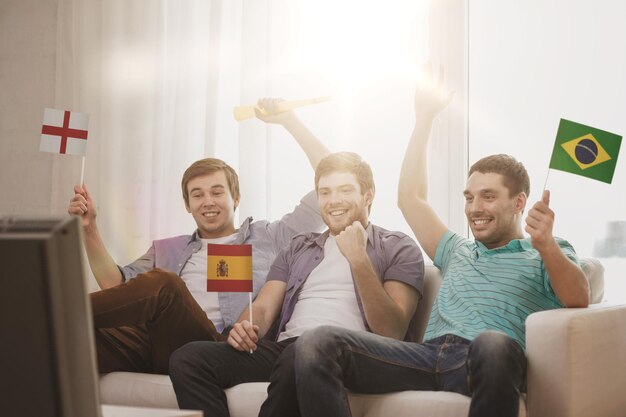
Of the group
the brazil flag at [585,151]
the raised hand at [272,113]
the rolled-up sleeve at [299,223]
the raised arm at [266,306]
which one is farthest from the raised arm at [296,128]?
the brazil flag at [585,151]

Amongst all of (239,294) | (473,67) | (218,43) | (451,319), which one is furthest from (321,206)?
(218,43)

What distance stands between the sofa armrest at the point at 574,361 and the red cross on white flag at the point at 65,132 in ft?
5.61

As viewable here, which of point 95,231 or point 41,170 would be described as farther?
point 41,170

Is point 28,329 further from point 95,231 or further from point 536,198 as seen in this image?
point 536,198

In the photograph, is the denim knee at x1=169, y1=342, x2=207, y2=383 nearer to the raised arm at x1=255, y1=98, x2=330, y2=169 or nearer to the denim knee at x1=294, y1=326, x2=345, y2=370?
the denim knee at x1=294, y1=326, x2=345, y2=370

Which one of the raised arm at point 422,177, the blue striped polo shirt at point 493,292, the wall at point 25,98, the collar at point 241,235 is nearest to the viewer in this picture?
the blue striped polo shirt at point 493,292

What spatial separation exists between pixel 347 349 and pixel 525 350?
0.46 m

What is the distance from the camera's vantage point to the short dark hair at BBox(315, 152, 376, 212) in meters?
2.67

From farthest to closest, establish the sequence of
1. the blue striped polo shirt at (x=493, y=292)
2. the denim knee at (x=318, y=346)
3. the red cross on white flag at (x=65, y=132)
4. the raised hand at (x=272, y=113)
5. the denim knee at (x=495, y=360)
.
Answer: the raised hand at (x=272, y=113), the red cross on white flag at (x=65, y=132), the blue striped polo shirt at (x=493, y=292), the denim knee at (x=318, y=346), the denim knee at (x=495, y=360)

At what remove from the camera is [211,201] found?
9.70 feet

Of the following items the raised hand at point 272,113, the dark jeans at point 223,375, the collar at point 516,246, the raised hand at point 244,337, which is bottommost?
the dark jeans at point 223,375

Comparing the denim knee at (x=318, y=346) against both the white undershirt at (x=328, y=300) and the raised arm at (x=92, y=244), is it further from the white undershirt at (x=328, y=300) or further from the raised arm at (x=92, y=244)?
the raised arm at (x=92, y=244)

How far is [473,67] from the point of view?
132 inches

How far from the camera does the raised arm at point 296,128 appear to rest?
3064mm
